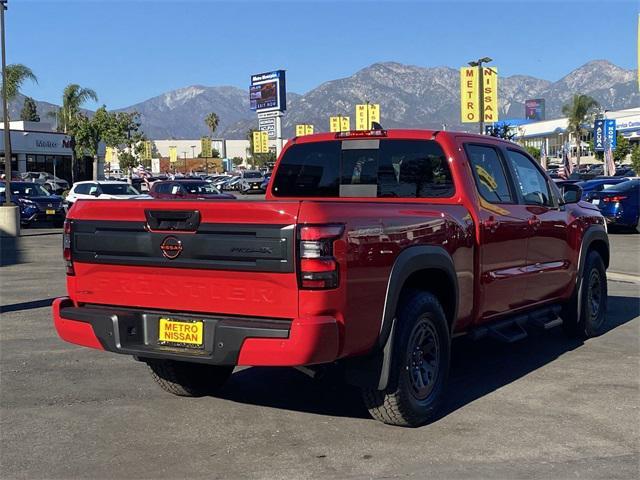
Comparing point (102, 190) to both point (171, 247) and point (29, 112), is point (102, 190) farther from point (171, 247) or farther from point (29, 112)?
point (29, 112)

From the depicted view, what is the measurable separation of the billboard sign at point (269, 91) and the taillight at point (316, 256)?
99.9 meters

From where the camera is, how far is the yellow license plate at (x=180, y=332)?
4.41 m

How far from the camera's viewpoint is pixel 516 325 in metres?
6.35

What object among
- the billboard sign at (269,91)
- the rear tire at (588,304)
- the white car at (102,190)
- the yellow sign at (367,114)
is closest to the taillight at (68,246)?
the rear tire at (588,304)

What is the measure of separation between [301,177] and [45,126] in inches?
2414

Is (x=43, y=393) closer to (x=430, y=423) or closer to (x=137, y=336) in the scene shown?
(x=137, y=336)

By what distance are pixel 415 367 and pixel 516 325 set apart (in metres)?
1.69

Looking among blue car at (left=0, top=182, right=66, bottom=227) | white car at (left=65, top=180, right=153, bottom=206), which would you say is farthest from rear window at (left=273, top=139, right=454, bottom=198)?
blue car at (left=0, top=182, right=66, bottom=227)

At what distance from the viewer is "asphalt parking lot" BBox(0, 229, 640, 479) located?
4328 mm

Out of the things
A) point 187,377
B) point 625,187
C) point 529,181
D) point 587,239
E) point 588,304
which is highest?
point 529,181

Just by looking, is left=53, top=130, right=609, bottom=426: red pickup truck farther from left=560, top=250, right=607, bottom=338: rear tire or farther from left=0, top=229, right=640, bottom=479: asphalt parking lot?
left=560, top=250, right=607, bottom=338: rear tire

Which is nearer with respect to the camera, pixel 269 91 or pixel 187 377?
pixel 187 377

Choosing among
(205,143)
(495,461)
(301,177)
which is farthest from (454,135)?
(205,143)

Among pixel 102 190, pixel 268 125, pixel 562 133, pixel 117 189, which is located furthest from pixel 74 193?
pixel 562 133
